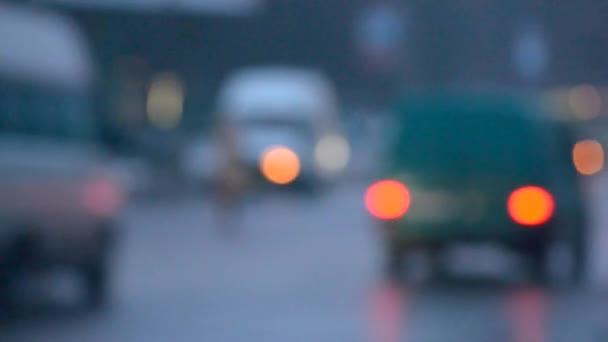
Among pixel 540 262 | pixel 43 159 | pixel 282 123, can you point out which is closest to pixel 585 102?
pixel 282 123

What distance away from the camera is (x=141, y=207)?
3169 cm

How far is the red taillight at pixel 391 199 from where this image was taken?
1773cm

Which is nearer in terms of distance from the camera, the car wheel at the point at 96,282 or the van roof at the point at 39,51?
the van roof at the point at 39,51

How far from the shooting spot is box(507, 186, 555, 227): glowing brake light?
1734 cm

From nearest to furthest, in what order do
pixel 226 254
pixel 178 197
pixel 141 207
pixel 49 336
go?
pixel 49 336 → pixel 226 254 → pixel 141 207 → pixel 178 197

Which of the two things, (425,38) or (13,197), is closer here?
(13,197)

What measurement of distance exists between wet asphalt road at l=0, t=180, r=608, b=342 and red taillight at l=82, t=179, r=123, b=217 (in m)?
0.83

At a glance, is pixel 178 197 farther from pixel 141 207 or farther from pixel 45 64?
pixel 45 64

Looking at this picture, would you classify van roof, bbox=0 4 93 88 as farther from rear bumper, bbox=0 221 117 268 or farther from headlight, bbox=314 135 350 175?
headlight, bbox=314 135 350 175

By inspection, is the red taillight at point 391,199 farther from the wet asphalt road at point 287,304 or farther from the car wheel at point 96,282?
the car wheel at point 96,282

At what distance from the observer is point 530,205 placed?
17344 mm

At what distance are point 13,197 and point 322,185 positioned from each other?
24.8m

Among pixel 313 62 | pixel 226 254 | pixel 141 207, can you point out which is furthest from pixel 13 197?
pixel 313 62

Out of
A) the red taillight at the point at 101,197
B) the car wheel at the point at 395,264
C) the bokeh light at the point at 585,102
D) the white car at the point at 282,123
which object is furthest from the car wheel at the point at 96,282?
the white car at the point at 282,123
